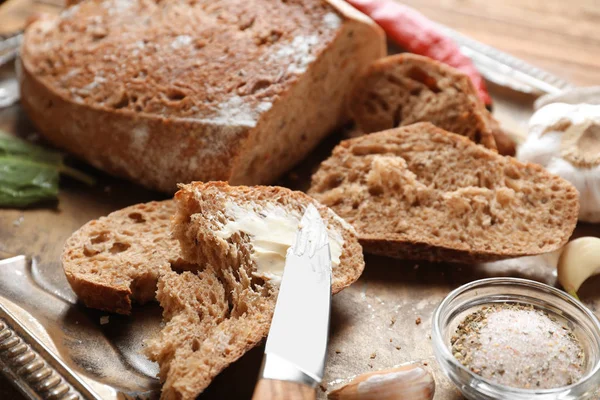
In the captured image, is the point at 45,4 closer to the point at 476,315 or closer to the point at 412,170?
the point at 412,170

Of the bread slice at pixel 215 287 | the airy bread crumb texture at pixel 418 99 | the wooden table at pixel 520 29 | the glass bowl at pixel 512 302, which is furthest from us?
the wooden table at pixel 520 29

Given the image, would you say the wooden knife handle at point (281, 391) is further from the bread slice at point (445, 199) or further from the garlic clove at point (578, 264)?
the garlic clove at point (578, 264)

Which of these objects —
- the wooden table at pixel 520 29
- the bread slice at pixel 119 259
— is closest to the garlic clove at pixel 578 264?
the wooden table at pixel 520 29

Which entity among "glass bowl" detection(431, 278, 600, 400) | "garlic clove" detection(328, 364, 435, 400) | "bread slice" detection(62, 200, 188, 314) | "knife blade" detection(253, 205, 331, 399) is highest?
"knife blade" detection(253, 205, 331, 399)

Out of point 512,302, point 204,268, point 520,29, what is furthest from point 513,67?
point 204,268

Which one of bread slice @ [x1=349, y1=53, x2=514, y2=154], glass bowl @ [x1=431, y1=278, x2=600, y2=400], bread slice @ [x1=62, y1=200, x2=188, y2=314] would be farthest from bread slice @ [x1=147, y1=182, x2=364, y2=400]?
bread slice @ [x1=349, y1=53, x2=514, y2=154]

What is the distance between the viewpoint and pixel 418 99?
3.68 m

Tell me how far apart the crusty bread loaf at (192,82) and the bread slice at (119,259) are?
16.9 inches

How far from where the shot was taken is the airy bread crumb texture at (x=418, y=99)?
3.53 m

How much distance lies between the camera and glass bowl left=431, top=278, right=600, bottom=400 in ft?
7.42

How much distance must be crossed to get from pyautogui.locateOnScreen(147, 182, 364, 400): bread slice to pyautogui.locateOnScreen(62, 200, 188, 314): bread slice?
18 cm

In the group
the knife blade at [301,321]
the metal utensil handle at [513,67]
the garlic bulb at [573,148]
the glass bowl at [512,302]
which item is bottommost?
the glass bowl at [512,302]

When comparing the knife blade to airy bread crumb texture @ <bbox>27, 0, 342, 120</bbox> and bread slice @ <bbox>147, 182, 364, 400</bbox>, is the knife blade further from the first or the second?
airy bread crumb texture @ <bbox>27, 0, 342, 120</bbox>

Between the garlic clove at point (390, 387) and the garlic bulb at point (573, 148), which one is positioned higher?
the garlic bulb at point (573, 148)
